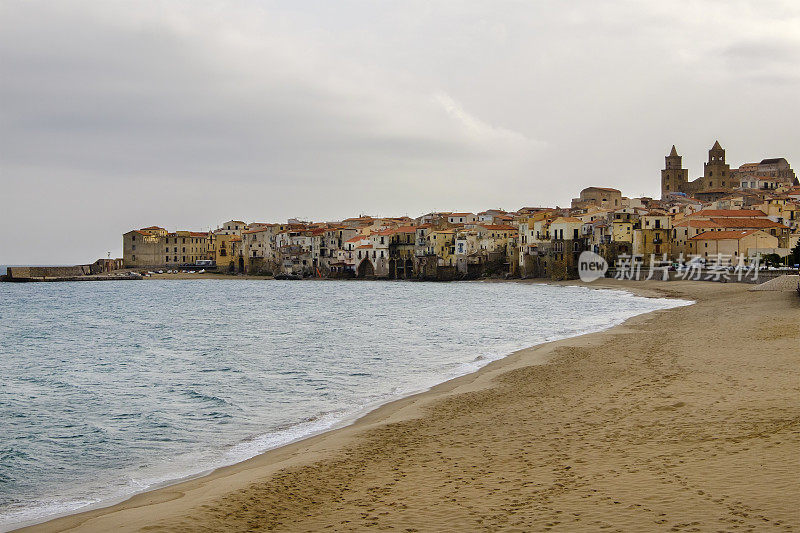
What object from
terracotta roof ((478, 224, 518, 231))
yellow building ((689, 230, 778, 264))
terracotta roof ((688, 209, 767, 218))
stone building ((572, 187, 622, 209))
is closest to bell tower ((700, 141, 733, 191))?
stone building ((572, 187, 622, 209))

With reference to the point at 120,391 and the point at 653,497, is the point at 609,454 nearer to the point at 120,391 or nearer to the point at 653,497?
the point at 653,497

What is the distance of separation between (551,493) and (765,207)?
4157 inches

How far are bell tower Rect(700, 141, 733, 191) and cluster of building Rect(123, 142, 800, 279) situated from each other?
0.23 metres

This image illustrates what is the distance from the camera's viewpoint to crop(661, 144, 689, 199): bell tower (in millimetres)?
173500

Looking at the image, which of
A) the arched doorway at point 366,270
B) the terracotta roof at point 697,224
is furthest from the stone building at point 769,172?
the arched doorway at point 366,270

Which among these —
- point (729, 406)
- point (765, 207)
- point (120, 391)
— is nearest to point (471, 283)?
point (765, 207)

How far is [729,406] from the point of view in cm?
1319

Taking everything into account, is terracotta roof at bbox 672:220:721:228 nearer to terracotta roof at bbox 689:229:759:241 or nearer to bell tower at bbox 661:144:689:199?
terracotta roof at bbox 689:229:759:241

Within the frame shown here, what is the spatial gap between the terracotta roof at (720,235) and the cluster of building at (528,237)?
0.14 metres

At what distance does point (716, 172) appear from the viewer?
166m

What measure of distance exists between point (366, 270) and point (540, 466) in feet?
379

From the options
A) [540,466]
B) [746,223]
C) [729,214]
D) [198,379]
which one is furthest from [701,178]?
[540,466]

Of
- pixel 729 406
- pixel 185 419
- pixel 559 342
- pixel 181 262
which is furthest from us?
pixel 181 262

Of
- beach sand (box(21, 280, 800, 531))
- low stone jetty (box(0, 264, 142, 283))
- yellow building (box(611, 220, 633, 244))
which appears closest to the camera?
beach sand (box(21, 280, 800, 531))
